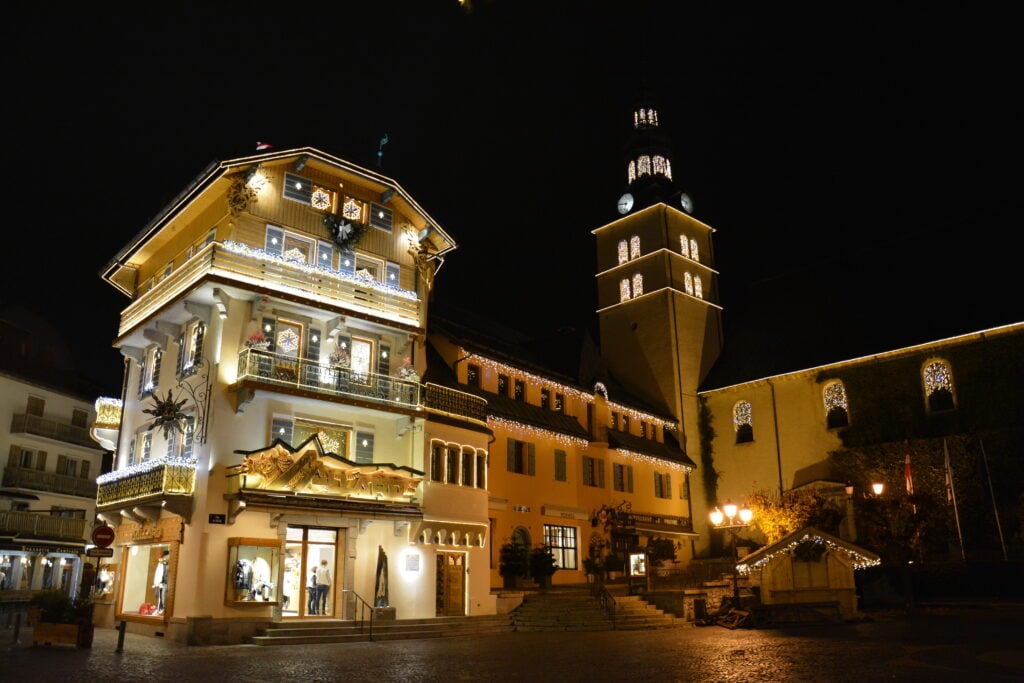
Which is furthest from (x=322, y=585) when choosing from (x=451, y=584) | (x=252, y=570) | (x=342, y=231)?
(x=342, y=231)

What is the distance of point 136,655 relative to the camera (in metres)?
18.8

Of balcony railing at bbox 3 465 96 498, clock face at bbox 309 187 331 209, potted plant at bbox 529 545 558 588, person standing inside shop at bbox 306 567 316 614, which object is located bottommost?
person standing inside shop at bbox 306 567 316 614

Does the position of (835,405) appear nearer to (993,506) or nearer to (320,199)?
(993,506)

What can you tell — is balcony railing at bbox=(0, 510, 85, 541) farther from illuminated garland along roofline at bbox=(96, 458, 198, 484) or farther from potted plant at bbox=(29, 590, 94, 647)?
potted plant at bbox=(29, 590, 94, 647)

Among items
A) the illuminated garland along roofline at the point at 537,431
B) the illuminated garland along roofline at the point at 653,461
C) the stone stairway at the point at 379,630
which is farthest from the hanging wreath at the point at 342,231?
the illuminated garland along roofline at the point at 653,461

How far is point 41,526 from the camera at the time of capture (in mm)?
39594

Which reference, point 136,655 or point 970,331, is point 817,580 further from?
point 136,655

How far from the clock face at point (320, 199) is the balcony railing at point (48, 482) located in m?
24.7

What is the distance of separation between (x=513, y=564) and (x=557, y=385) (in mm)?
10550

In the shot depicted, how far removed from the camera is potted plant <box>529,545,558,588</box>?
32688 millimetres

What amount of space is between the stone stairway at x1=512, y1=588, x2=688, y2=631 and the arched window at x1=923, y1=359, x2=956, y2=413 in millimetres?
18971

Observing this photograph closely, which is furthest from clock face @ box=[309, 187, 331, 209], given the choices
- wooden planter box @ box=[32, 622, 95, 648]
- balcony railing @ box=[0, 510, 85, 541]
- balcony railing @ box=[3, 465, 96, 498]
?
balcony railing @ box=[3, 465, 96, 498]

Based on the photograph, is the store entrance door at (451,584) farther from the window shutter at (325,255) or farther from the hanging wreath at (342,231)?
the hanging wreath at (342,231)

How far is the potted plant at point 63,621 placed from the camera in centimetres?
2022
